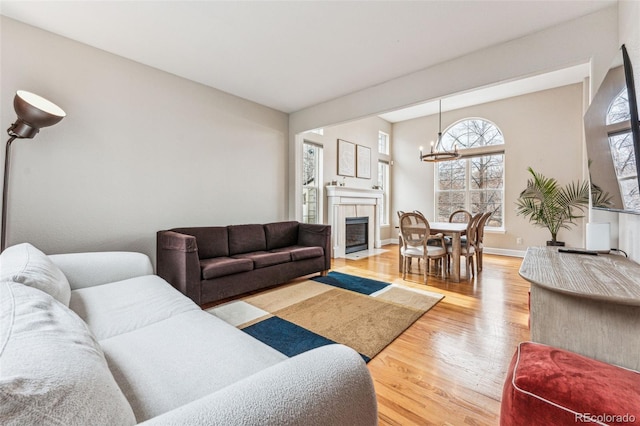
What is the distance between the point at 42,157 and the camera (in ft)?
8.38

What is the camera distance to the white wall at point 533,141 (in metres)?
4.87

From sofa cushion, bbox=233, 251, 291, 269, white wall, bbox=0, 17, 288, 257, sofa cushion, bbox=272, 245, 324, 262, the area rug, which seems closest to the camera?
the area rug

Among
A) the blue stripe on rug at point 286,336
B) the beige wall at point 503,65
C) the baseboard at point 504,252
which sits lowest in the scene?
the blue stripe on rug at point 286,336

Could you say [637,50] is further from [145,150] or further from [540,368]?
[145,150]

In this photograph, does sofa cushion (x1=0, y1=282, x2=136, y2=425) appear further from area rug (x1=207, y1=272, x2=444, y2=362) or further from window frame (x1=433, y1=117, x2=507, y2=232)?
window frame (x1=433, y1=117, x2=507, y2=232)

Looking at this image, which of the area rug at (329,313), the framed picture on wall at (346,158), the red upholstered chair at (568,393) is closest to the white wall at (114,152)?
the area rug at (329,313)

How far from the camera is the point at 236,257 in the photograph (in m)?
3.30

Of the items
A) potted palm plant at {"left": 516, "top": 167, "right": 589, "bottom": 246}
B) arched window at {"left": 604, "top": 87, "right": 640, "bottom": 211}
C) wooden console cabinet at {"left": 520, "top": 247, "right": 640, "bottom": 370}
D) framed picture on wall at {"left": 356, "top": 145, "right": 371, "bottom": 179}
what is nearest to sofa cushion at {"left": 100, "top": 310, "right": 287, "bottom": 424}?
wooden console cabinet at {"left": 520, "top": 247, "right": 640, "bottom": 370}

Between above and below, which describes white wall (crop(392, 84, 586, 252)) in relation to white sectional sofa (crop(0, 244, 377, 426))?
above

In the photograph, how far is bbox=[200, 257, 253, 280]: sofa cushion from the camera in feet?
9.02

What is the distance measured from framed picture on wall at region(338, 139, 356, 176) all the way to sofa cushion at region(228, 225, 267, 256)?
255 centimetres

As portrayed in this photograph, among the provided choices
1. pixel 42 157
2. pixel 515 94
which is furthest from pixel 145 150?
pixel 515 94

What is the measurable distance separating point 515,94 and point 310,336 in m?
6.07

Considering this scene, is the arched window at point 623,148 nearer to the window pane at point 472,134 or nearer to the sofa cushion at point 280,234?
the sofa cushion at point 280,234
